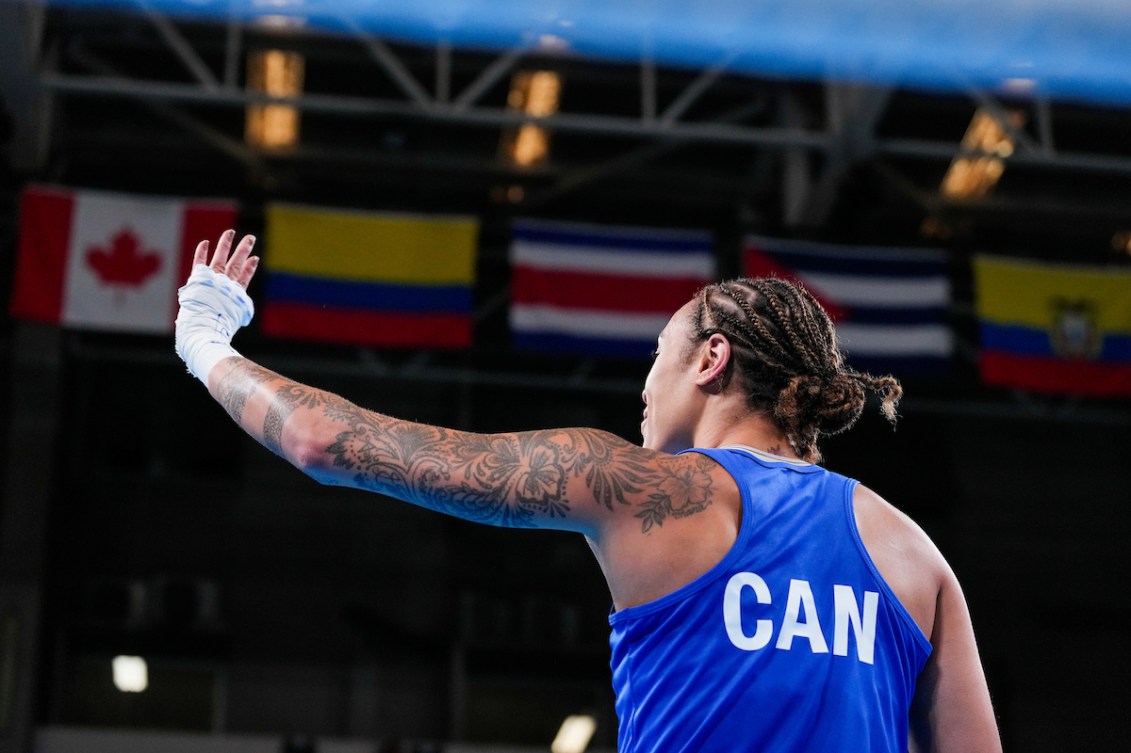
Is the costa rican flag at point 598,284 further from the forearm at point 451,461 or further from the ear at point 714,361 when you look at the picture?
the forearm at point 451,461

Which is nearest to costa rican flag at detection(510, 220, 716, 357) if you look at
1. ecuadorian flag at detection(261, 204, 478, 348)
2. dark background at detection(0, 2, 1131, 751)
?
ecuadorian flag at detection(261, 204, 478, 348)

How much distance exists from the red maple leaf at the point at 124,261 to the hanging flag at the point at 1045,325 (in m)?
6.74

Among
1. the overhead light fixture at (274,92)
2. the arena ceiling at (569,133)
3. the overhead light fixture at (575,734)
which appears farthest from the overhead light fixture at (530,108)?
the overhead light fixture at (575,734)

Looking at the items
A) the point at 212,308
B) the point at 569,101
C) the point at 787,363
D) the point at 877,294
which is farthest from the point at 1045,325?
the point at 212,308

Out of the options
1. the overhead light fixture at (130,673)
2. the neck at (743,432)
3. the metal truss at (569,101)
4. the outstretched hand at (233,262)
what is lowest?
the overhead light fixture at (130,673)

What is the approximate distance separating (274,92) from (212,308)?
10.9 m

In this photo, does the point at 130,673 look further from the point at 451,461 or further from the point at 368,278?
the point at 451,461

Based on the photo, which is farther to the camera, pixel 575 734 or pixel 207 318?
pixel 575 734

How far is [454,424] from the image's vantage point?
49.3ft

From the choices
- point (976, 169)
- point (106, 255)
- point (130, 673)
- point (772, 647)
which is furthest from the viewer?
point (976, 169)

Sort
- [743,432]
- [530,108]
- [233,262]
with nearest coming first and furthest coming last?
[743,432]
[233,262]
[530,108]

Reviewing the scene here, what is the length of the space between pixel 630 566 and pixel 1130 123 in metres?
13.3

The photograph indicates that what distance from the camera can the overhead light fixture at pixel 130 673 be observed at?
13047 millimetres

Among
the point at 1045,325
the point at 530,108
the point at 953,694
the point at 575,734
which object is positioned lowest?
the point at 575,734
